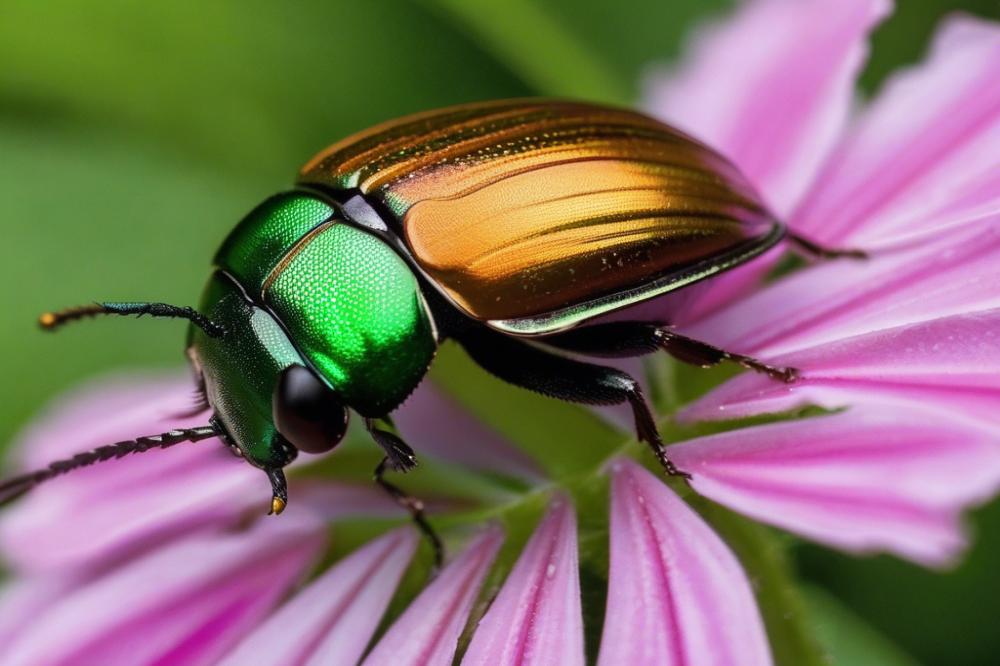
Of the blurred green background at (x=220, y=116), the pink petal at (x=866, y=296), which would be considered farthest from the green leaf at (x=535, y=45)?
the pink petal at (x=866, y=296)

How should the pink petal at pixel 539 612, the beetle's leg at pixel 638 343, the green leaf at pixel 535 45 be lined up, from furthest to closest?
1. the green leaf at pixel 535 45
2. the beetle's leg at pixel 638 343
3. the pink petal at pixel 539 612

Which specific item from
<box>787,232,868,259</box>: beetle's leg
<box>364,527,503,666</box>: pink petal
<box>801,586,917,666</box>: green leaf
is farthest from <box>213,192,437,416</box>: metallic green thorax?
<box>801,586,917,666</box>: green leaf

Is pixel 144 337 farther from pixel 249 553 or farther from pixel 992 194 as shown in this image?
pixel 992 194

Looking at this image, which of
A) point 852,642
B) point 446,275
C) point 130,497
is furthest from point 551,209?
point 852,642

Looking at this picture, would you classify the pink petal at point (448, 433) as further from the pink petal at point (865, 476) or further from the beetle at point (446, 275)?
the pink petal at point (865, 476)

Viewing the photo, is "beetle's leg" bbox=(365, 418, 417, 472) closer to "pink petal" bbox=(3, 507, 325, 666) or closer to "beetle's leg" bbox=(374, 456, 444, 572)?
"beetle's leg" bbox=(374, 456, 444, 572)

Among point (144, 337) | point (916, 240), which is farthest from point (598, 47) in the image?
point (916, 240)
